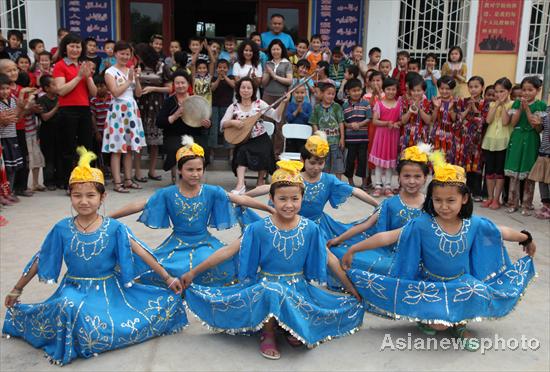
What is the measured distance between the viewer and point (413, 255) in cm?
341

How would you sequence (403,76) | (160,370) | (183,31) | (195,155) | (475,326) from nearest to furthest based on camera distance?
1. (160,370)
2. (475,326)
3. (195,155)
4. (403,76)
5. (183,31)

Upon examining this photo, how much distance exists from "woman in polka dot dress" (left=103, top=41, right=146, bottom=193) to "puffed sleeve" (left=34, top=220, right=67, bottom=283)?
385 centimetres

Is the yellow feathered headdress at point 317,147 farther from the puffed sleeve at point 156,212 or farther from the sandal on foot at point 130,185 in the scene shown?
the sandal on foot at point 130,185

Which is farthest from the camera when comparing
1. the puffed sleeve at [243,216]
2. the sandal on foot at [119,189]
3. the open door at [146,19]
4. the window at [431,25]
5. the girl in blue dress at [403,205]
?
the open door at [146,19]

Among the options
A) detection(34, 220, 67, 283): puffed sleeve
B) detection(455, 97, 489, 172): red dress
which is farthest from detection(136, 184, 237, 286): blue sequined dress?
detection(455, 97, 489, 172): red dress

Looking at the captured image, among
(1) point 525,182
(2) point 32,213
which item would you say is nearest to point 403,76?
(1) point 525,182

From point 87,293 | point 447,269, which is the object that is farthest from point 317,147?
point 87,293

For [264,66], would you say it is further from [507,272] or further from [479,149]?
[507,272]

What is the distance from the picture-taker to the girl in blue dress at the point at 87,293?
3109mm

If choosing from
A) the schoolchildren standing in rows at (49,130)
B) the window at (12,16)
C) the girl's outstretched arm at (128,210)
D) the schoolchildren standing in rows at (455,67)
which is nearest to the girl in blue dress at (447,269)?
the girl's outstretched arm at (128,210)

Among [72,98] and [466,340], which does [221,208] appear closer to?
[466,340]

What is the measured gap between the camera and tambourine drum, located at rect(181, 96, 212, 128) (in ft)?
23.0

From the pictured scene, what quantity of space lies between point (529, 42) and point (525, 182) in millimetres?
5349

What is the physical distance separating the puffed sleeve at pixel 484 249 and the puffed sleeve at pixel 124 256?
2014 millimetres
